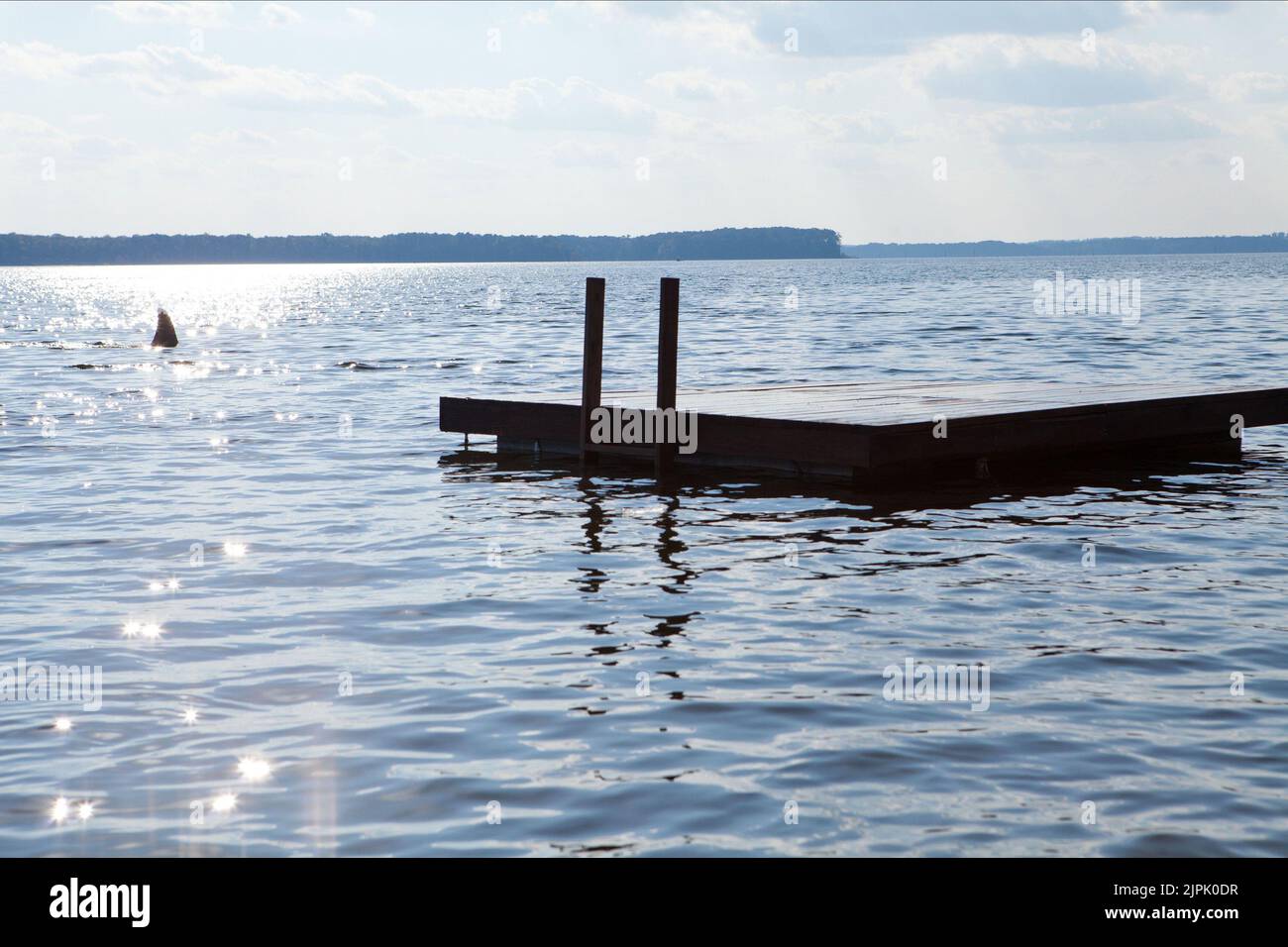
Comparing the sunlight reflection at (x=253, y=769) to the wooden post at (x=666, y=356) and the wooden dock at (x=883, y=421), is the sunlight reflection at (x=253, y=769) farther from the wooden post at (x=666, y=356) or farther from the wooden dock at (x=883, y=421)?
the wooden post at (x=666, y=356)

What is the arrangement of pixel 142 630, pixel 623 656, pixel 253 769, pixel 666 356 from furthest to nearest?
1. pixel 666 356
2. pixel 142 630
3. pixel 623 656
4. pixel 253 769

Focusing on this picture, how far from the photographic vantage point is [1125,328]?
165 ft

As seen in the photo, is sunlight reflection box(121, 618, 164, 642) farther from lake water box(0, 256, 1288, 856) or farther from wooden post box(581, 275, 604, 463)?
wooden post box(581, 275, 604, 463)

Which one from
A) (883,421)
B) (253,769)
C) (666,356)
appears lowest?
(253,769)

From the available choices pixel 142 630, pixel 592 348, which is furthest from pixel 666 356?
pixel 142 630

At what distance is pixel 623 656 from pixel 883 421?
22.8 ft

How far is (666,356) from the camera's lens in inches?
648

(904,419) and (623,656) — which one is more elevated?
(904,419)

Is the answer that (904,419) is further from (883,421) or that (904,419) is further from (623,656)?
(623,656)

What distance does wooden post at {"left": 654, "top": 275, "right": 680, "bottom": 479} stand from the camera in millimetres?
16141

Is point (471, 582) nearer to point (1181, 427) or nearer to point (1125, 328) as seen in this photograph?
point (1181, 427)

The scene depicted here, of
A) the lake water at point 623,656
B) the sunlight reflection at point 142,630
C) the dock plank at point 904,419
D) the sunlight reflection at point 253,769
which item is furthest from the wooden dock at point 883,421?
the sunlight reflection at point 253,769

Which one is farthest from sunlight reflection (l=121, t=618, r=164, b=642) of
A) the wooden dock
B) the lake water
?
the wooden dock
